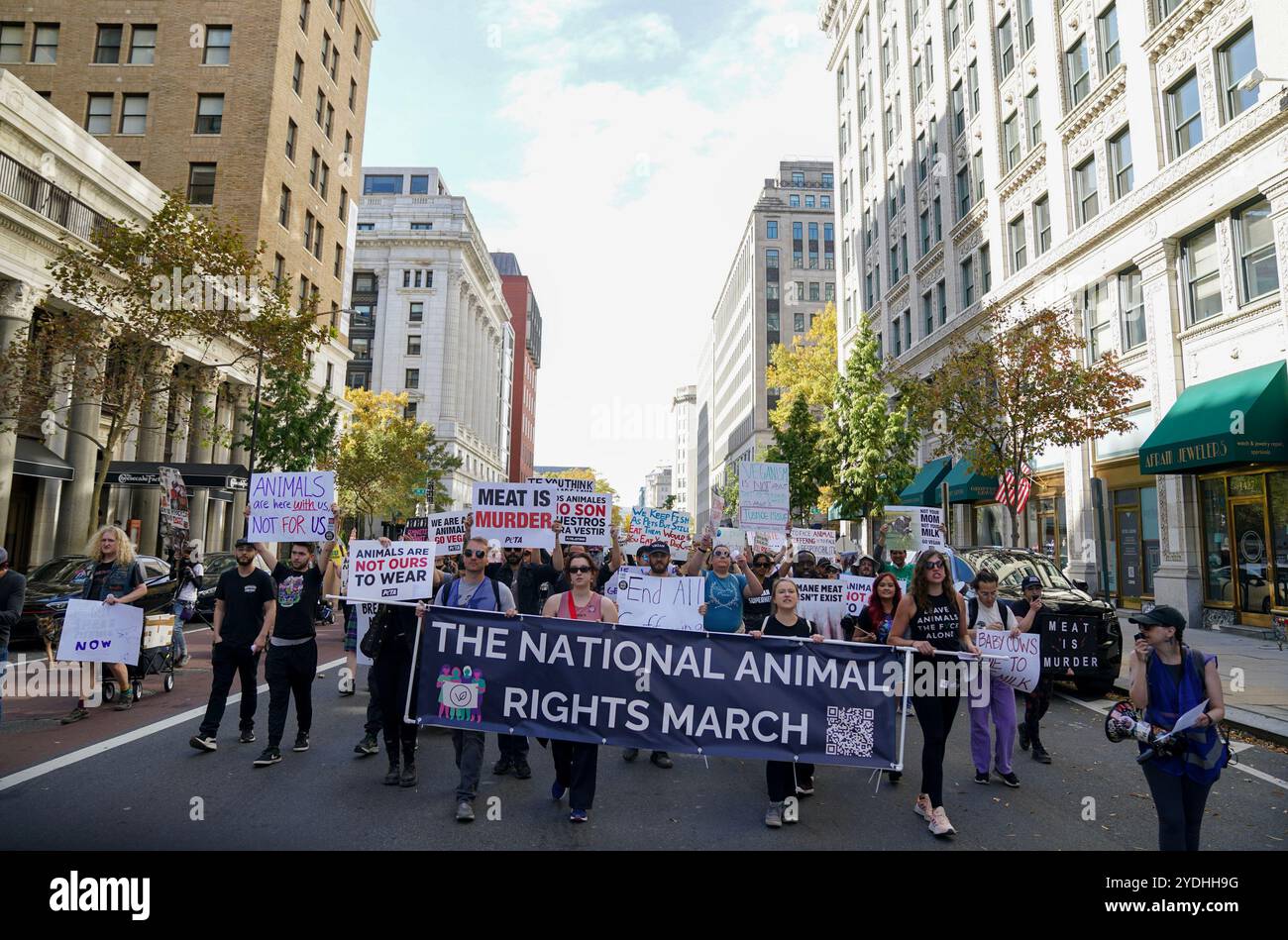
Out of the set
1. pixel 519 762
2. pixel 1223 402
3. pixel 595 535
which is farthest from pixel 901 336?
pixel 519 762

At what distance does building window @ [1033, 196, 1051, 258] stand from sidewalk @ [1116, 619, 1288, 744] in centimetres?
1371

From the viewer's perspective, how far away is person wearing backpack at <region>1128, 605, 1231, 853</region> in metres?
4.20

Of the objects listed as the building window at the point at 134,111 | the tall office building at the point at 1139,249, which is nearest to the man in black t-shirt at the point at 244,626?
the tall office building at the point at 1139,249

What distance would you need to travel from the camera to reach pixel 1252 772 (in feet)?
23.5

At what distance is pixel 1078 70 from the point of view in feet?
77.4

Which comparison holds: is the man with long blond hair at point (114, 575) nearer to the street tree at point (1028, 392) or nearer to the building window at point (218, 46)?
the street tree at point (1028, 392)

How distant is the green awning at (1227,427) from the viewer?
1523 centimetres

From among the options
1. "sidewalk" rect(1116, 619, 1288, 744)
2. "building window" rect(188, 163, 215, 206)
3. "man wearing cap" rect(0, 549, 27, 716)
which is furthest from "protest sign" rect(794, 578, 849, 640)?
"building window" rect(188, 163, 215, 206)

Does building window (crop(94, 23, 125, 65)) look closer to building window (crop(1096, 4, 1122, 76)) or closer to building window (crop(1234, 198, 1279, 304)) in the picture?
building window (crop(1096, 4, 1122, 76))

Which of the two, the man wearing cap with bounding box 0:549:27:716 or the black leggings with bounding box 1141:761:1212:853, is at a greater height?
the man wearing cap with bounding box 0:549:27:716

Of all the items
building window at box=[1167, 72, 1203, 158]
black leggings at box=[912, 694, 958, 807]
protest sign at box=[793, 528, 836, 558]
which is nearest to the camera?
black leggings at box=[912, 694, 958, 807]

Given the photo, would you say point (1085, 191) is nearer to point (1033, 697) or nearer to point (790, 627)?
point (1033, 697)

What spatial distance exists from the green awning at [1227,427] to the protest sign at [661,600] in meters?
13.2
